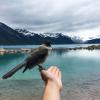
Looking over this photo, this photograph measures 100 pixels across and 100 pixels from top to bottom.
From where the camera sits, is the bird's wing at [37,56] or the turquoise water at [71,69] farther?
the turquoise water at [71,69]

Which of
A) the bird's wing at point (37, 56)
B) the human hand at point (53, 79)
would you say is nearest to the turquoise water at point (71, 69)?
the bird's wing at point (37, 56)

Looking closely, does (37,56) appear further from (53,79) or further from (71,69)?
(71,69)

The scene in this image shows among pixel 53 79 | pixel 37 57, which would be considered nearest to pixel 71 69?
pixel 37 57

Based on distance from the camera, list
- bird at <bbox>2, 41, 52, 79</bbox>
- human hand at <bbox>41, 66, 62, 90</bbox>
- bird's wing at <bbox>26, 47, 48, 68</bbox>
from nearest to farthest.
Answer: human hand at <bbox>41, 66, 62, 90</bbox> → bird at <bbox>2, 41, 52, 79</bbox> → bird's wing at <bbox>26, 47, 48, 68</bbox>

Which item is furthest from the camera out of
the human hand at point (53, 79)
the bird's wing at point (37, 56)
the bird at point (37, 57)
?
the bird's wing at point (37, 56)

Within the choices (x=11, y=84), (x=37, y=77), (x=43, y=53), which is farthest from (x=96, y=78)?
(x=43, y=53)

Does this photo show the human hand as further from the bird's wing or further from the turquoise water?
the turquoise water

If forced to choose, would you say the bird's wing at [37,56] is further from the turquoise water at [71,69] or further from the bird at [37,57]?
the turquoise water at [71,69]

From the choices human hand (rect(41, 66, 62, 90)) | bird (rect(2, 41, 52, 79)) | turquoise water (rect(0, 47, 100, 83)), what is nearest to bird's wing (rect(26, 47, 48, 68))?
bird (rect(2, 41, 52, 79))
